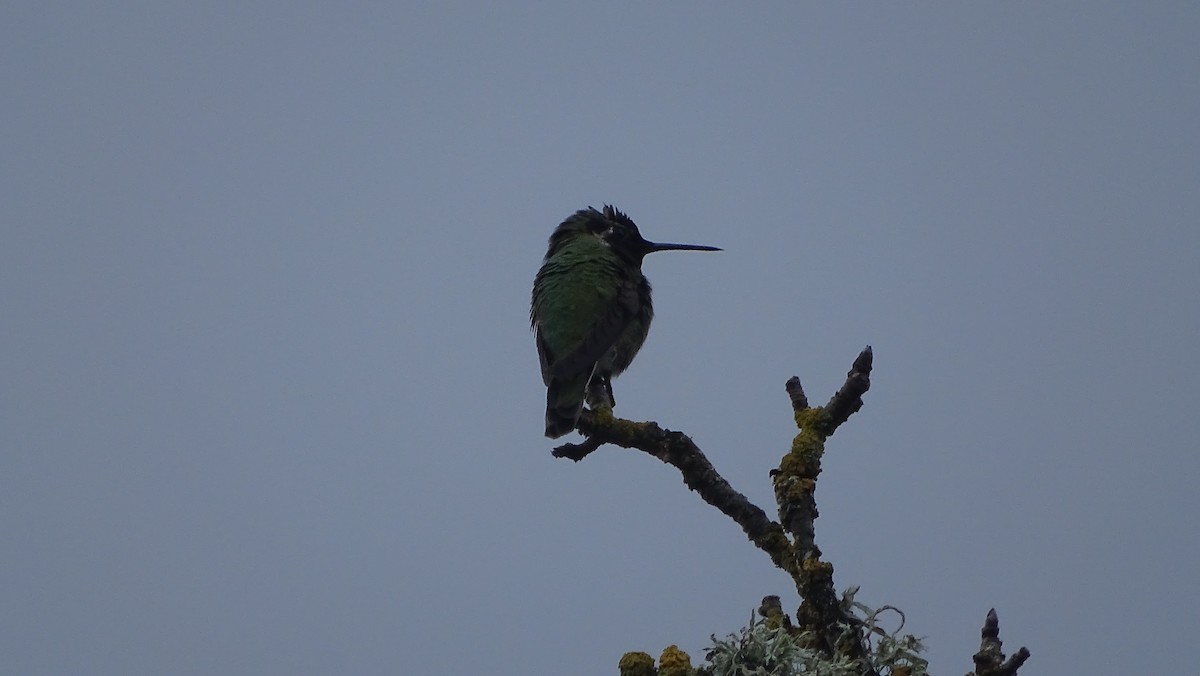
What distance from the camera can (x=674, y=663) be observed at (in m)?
3.14

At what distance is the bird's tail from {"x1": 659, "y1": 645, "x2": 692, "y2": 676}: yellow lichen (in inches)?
116

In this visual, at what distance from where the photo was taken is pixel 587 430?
4785 mm

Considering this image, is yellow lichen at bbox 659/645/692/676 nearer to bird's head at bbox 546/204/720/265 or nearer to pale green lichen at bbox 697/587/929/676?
pale green lichen at bbox 697/587/929/676

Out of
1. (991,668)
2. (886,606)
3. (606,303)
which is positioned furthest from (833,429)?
(606,303)

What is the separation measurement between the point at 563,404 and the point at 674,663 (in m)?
3.27

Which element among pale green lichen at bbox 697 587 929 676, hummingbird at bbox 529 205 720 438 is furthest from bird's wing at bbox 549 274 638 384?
pale green lichen at bbox 697 587 929 676

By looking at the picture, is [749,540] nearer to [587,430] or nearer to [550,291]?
[587,430]

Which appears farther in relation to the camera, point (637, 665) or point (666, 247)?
point (666, 247)

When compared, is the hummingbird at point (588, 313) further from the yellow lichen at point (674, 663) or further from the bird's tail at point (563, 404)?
the yellow lichen at point (674, 663)

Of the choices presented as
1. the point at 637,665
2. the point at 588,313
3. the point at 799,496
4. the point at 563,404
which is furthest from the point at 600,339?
the point at 637,665

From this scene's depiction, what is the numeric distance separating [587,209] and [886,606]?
6.66 metres

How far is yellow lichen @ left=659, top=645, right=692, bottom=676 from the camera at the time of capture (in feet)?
10.3

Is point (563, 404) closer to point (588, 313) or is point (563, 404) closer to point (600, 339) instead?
point (600, 339)

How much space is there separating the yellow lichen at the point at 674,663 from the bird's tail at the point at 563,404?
2.93 metres
